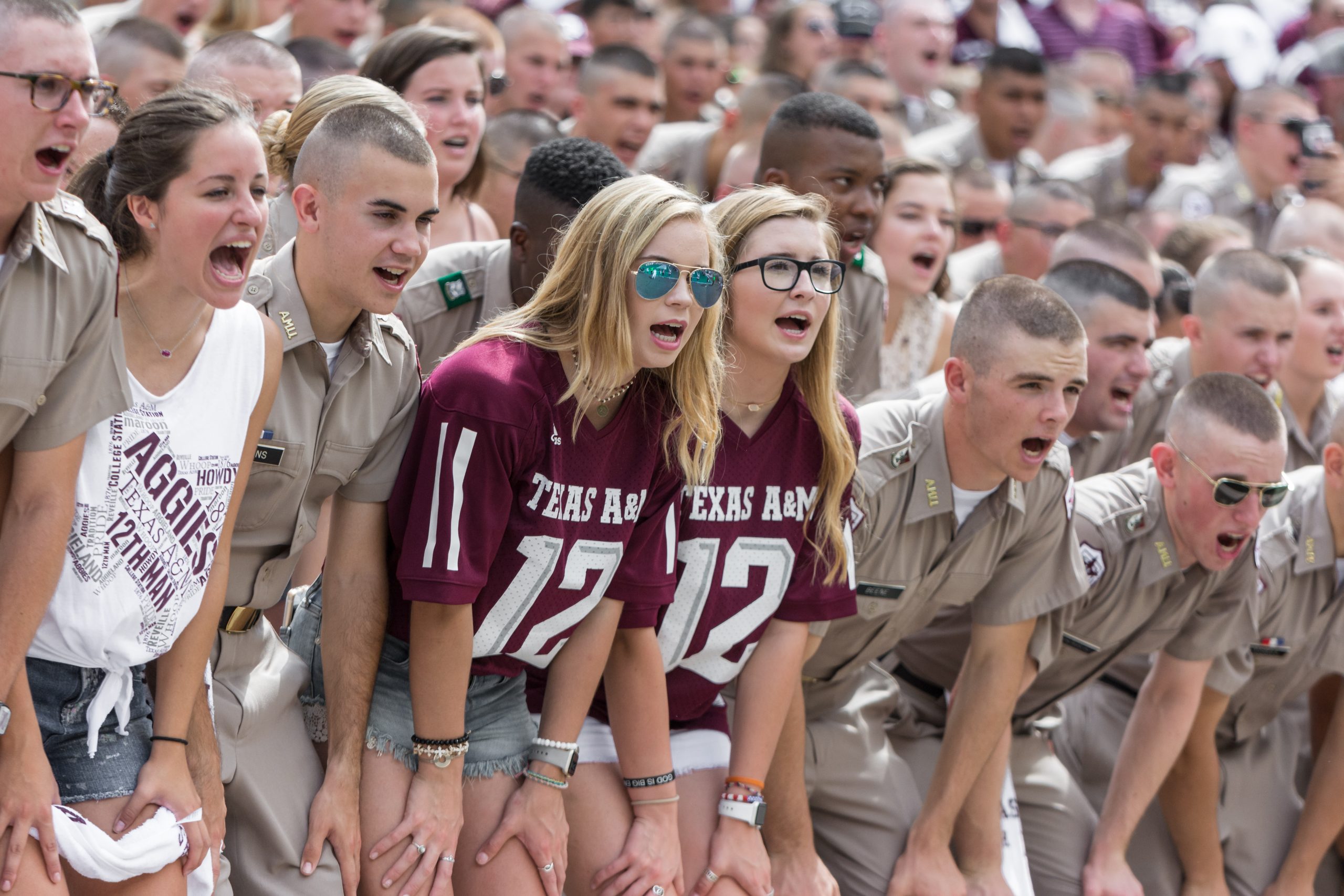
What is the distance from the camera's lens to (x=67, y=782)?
2.48 metres

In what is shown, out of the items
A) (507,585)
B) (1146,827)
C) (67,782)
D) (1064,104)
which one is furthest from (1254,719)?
(1064,104)

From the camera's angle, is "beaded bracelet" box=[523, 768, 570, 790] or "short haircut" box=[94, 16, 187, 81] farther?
"short haircut" box=[94, 16, 187, 81]

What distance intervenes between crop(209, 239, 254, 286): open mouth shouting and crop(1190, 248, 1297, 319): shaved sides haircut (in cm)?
355

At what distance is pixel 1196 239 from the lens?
619 cm

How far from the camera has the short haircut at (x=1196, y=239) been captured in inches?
243

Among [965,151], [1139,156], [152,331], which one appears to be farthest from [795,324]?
[1139,156]

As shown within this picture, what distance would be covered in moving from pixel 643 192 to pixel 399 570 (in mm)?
901

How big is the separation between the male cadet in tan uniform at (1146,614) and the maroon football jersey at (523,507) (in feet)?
4.72

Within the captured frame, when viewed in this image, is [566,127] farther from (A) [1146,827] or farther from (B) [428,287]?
(A) [1146,827]

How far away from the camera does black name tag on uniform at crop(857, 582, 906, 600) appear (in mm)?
3781

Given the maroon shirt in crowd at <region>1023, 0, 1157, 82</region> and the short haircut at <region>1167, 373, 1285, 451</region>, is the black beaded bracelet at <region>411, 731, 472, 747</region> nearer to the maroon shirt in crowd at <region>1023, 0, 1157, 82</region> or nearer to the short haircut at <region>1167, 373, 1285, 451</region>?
the short haircut at <region>1167, 373, 1285, 451</region>

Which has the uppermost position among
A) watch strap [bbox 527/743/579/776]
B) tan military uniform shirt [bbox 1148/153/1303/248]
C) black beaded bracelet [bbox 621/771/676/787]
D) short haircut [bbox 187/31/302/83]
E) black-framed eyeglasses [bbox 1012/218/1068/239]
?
short haircut [bbox 187/31/302/83]

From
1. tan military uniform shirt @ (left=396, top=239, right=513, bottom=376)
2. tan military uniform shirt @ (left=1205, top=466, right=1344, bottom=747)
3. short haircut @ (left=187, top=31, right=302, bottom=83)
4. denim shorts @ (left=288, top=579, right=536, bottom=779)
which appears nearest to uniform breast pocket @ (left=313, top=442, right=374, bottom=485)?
denim shorts @ (left=288, top=579, right=536, bottom=779)

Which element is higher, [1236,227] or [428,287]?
[428,287]
